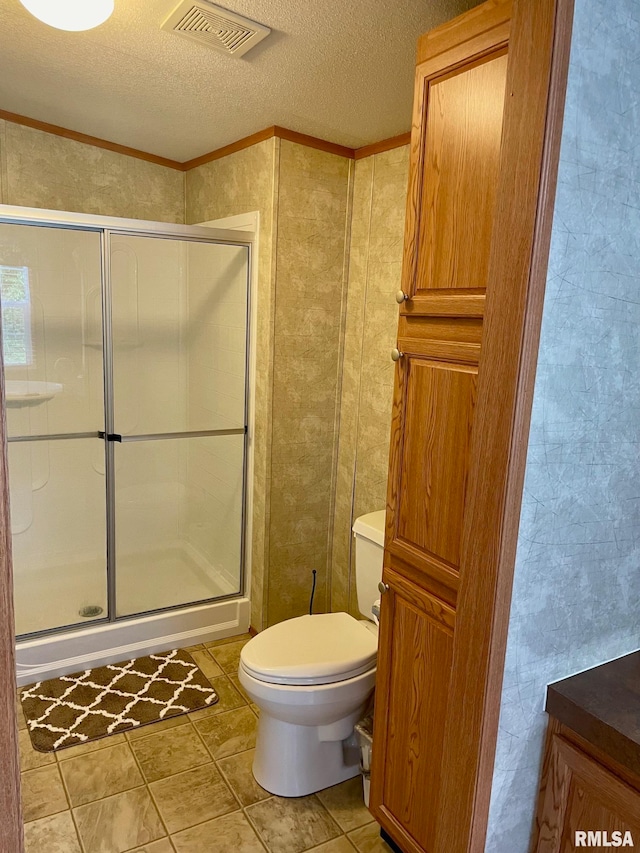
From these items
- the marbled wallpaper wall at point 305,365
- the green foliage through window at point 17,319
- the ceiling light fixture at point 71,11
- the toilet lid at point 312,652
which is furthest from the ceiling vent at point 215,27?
the toilet lid at point 312,652

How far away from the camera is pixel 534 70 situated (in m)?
1.08

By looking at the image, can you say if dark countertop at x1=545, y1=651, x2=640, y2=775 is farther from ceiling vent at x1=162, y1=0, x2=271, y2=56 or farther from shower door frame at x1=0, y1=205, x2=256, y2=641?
ceiling vent at x1=162, y1=0, x2=271, y2=56

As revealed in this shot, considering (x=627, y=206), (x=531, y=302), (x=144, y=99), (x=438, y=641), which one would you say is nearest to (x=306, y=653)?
(x=438, y=641)

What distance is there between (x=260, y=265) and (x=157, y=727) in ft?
6.12

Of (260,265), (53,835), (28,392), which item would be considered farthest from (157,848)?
(260,265)

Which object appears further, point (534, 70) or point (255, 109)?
point (255, 109)

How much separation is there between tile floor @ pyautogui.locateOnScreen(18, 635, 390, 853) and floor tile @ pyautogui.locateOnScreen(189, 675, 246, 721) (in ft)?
0.21

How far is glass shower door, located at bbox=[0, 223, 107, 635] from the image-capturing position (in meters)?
2.60

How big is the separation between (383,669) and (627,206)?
1.29m

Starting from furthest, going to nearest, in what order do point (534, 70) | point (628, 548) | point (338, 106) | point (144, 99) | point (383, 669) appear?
point (144, 99) < point (338, 106) < point (383, 669) < point (628, 548) < point (534, 70)

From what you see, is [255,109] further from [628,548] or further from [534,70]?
[628,548]

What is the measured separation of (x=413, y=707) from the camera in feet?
5.23

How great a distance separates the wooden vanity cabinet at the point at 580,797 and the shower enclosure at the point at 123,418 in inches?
70.1

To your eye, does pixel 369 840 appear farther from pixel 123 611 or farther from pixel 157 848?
pixel 123 611
